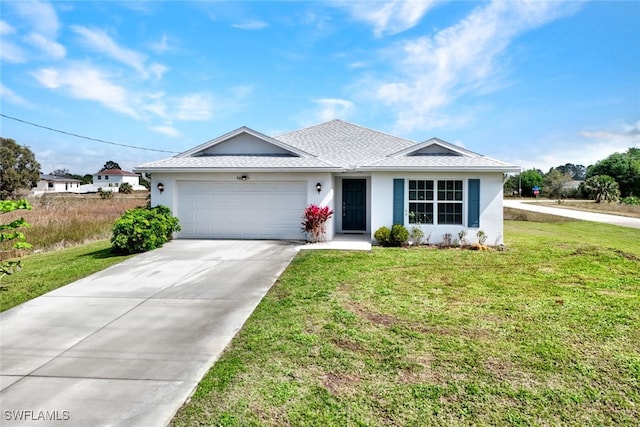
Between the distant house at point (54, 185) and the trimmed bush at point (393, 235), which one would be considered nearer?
the trimmed bush at point (393, 235)

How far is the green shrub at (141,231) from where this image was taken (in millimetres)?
11453

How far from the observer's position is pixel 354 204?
15.9 meters

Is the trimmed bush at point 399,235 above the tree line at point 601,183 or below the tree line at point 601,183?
below

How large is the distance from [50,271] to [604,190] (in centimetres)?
6079

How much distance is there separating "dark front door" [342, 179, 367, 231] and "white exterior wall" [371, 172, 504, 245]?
7.68 ft

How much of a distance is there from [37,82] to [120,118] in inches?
234

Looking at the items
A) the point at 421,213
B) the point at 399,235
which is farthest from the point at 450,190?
the point at 399,235

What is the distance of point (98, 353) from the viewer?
4.88m

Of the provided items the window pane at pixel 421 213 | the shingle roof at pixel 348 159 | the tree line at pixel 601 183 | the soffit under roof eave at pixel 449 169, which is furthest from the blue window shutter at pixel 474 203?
the tree line at pixel 601 183

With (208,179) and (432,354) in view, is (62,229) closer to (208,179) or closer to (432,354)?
(208,179)

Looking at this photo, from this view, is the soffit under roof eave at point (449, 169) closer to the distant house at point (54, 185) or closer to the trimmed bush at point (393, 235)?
the trimmed bush at point (393, 235)

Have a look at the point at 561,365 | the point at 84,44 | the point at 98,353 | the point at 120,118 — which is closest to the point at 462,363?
the point at 561,365

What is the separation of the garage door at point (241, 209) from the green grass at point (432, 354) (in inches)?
224

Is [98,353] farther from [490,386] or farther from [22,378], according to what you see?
[490,386]
